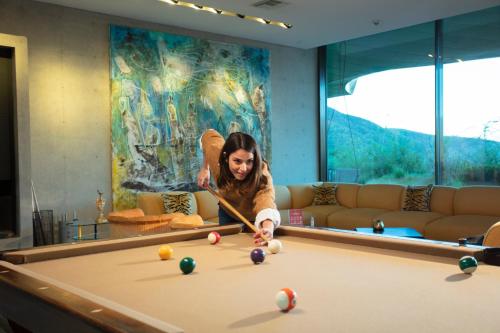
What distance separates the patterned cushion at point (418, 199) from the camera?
6.16m

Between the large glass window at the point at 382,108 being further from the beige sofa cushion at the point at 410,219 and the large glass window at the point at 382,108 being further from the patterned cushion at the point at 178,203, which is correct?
the patterned cushion at the point at 178,203

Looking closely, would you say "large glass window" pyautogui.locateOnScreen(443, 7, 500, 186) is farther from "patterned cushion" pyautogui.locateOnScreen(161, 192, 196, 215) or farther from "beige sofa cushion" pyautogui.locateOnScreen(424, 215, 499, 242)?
"patterned cushion" pyautogui.locateOnScreen(161, 192, 196, 215)

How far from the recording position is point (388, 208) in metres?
6.54

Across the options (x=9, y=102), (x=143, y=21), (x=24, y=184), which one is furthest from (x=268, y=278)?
(x=143, y=21)

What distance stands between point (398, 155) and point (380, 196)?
919mm

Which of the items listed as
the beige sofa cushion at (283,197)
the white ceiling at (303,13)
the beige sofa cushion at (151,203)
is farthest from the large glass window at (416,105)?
the beige sofa cushion at (151,203)

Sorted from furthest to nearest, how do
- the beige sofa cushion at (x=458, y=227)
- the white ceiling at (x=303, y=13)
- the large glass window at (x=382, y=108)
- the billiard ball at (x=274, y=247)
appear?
the large glass window at (x=382, y=108), the white ceiling at (x=303, y=13), the beige sofa cushion at (x=458, y=227), the billiard ball at (x=274, y=247)

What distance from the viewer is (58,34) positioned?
17.5ft

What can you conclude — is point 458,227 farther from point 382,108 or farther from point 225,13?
point 225,13

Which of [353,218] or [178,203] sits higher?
[178,203]

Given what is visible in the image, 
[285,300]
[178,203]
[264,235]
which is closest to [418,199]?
[178,203]

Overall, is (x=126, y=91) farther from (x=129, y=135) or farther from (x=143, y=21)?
(x=143, y=21)

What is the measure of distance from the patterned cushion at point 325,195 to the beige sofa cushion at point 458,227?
72.6 inches

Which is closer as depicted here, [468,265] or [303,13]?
[468,265]
